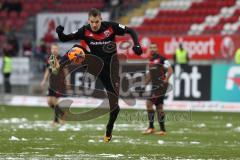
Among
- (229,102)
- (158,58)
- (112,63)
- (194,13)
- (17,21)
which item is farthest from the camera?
(17,21)

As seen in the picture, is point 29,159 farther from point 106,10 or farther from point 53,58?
point 106,10

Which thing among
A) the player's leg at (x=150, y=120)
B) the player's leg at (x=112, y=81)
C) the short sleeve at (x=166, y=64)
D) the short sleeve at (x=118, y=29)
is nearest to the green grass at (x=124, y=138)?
the player's leg at (x=150, y=120)

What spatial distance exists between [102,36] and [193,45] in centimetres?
1884

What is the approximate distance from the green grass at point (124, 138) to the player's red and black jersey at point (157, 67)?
149cm

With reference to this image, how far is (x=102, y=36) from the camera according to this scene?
46.5ft

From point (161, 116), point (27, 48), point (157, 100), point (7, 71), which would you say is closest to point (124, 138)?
point (161, 116)

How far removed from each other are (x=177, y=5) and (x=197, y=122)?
14.9 metres

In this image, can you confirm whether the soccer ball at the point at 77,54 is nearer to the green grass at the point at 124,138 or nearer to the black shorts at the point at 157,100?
the green grass at the point at 124,138

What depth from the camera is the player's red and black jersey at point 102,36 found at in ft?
46.5

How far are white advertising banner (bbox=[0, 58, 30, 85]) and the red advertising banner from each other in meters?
4.46

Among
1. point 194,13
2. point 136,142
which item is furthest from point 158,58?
point 194,13

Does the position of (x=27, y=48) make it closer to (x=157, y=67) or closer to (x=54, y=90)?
(x=54, y=90)

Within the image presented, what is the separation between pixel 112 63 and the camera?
47.2 feet

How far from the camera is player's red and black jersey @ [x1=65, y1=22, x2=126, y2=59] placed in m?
14.2
